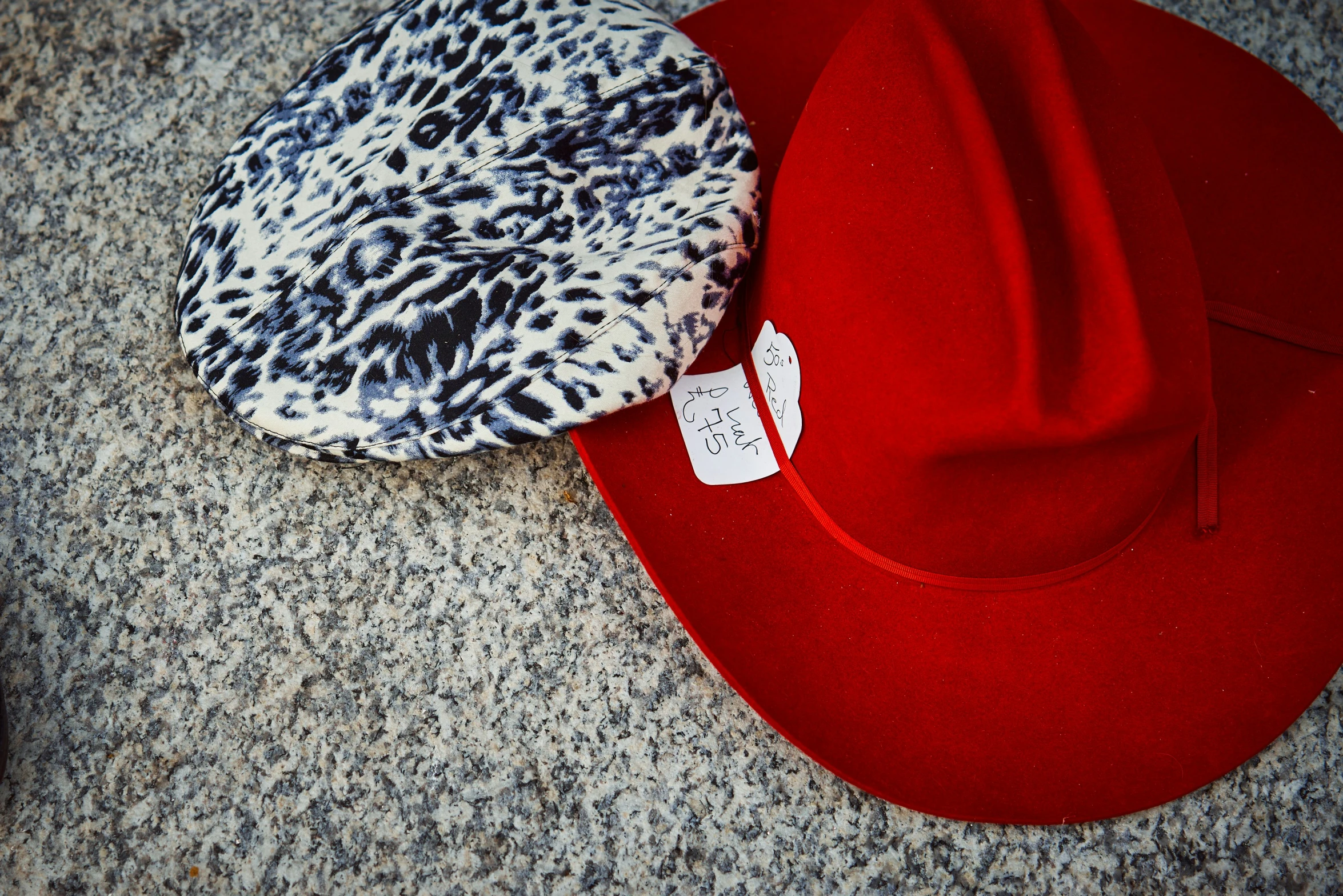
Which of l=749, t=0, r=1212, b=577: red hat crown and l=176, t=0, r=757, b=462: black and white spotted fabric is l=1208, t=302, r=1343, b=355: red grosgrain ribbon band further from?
l=176, t=0, r=757, b=462: black and white spotted fabric

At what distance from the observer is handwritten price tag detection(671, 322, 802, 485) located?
32.9 inches

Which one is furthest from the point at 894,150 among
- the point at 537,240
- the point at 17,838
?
the point at 17,838

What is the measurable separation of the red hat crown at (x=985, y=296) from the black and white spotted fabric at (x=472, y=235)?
15 cm

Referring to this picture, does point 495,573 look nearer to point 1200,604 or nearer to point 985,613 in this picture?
point 985,613

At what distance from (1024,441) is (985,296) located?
12 cm

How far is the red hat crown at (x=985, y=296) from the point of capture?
2.01 feet

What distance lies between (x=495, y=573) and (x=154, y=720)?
1.40 feet

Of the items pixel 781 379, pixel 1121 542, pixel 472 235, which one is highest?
pixel 472 235

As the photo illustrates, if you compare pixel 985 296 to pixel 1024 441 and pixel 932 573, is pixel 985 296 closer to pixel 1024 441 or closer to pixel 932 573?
pixel 1024 441

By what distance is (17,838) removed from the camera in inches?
35.4

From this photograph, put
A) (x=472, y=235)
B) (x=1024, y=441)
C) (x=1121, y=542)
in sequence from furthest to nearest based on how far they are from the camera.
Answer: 1. (x=472, y=235)
2. (x=1121, y=542)
3. (x=1024, y=441)

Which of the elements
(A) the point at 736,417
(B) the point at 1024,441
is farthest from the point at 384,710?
(B) the point at 1024,441

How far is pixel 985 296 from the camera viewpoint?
24.6 inches

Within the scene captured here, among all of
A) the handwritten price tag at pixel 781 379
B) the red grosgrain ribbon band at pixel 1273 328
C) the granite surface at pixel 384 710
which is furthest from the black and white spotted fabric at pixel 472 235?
the red grosgrain ribbon band at pixel 1273 328
